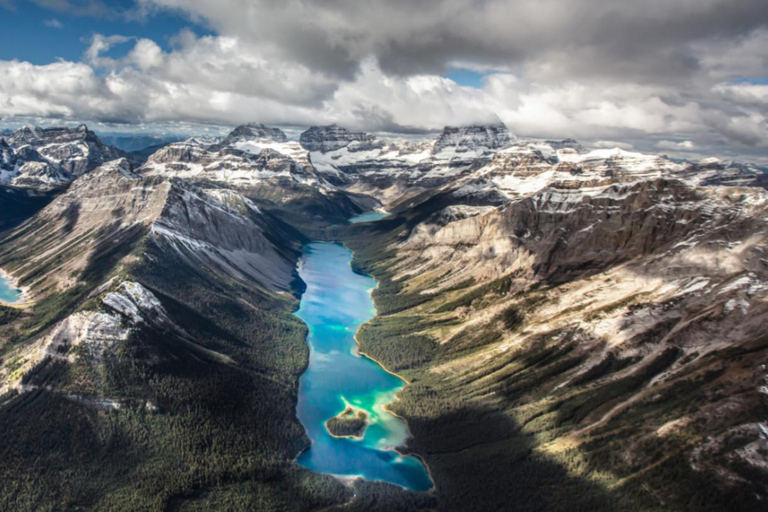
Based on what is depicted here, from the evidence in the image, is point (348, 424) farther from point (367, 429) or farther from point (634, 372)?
point (634, 372)

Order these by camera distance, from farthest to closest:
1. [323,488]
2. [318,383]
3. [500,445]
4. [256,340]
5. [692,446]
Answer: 1. [256,340]
2. [318,383]
3. [500,445]
4. [323,488]
5. [692,446]

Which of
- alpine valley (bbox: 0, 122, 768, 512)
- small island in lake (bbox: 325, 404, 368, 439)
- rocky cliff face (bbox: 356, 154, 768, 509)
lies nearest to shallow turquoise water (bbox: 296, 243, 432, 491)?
alpine valley (bbox: 0, 122, 768, 512)

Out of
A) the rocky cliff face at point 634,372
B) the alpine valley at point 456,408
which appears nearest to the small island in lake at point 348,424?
the alpine valley at point 456,408

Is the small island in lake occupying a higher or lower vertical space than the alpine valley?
lower

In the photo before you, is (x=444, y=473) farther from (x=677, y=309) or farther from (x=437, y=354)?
(x=677, y=309)

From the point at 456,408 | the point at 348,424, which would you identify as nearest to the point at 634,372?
the point at 456,408

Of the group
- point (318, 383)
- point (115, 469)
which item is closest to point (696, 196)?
point (318, 383)

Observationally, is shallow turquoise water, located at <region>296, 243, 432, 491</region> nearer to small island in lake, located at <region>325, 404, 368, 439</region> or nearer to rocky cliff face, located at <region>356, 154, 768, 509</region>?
small island in lake, located at <region>325, 404, 368, 439</region>

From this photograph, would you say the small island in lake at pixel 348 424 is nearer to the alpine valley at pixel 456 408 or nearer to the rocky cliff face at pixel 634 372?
the alpine valley at pixel 456 408
